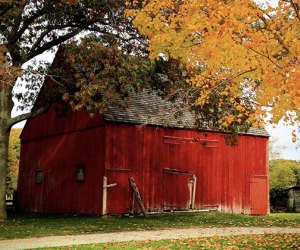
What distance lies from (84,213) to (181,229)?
826cm

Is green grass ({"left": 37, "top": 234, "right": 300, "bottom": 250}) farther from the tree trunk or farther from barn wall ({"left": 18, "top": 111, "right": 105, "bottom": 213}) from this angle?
the tree trunk

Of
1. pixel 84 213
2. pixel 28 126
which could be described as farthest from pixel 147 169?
pixel 28 126

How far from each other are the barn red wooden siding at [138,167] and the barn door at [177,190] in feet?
0.17

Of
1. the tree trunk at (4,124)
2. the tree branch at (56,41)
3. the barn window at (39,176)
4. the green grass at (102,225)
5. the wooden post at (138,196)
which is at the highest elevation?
the tree branch at (56,41)

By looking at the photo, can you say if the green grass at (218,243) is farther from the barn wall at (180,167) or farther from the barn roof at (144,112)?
the barn roof at (144,112)

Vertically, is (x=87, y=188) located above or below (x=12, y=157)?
below

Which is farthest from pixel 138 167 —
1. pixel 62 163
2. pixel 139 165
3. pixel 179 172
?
pixel 62 163

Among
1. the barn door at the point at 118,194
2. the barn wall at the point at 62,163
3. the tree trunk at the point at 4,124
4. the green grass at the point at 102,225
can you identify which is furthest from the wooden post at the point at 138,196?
the tree trunk at the point at 4,124

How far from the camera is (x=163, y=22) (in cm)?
1180

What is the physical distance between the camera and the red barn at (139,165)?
71.8 feet

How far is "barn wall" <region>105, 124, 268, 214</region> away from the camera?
861 inches

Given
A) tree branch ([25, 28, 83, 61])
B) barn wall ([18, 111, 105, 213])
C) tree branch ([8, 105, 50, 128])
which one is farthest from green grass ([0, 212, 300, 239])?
tree branch ([25, 28, 83, 61])

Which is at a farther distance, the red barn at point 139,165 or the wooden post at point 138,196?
the red barn at point 139,165

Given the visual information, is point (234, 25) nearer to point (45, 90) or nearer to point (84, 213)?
point (45, 90)
